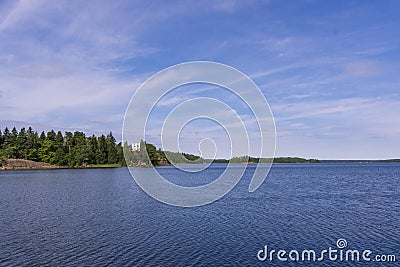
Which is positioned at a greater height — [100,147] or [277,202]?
[100,147]

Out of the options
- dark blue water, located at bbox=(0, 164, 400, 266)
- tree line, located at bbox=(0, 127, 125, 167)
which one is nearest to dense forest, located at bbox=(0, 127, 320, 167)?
tree line, located at bbox=(0, 127, 125, 167)

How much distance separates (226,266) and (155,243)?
7216mm

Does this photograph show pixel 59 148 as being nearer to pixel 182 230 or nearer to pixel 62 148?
pixel 62 148

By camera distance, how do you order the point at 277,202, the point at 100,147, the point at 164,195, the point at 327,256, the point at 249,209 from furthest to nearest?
the point at 100,147 → the point at 164,195 → the point at 277,202 → the point at 249,209 → the point at 327,256

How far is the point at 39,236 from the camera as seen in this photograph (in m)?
28.8

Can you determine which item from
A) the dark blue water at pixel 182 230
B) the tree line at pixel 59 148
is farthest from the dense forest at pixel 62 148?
the dark blue water at pixel 182 230

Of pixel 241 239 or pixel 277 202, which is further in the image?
pixel 277 202

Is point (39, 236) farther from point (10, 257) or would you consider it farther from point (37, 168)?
point (37, 168)

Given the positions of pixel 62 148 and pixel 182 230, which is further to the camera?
pixel 62 148

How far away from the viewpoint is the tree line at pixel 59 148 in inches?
5709

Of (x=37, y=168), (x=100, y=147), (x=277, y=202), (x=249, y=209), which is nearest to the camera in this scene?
(x=249, y=209)

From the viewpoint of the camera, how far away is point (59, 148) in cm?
15000

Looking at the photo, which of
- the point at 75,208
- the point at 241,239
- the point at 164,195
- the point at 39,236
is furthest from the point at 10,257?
the point at 164,195

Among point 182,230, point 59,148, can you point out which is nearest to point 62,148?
point 59,148
